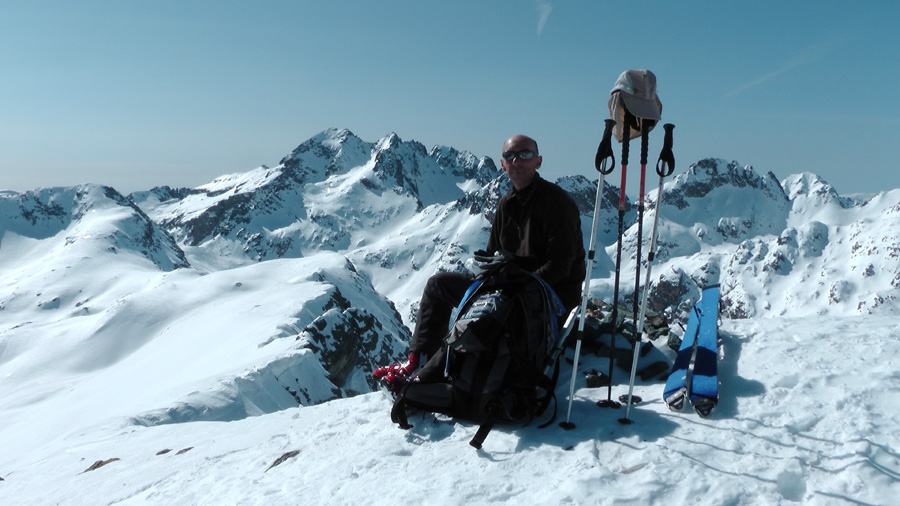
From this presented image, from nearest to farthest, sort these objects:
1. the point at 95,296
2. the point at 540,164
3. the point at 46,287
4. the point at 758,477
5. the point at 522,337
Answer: the point at 758,477
the point at 522,337
the point at 540,164
the point at 95,296
the point at 46,287

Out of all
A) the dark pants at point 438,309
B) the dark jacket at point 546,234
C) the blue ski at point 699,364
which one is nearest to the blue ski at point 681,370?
the blue ski at point 699,364

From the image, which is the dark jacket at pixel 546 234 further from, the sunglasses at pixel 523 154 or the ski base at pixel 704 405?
the ski base at pixel 704 405

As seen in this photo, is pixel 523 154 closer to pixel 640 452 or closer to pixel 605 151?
pixel 605 151

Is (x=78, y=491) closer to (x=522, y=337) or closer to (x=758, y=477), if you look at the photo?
(x=522, y=337)

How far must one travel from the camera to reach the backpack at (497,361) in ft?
22.3

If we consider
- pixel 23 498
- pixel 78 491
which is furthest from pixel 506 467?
pixel 23 498

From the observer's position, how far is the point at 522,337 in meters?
7.03

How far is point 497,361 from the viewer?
22.6ft

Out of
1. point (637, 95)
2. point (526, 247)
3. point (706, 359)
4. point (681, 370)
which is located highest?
point (637, 95)

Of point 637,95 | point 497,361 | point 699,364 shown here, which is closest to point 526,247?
point 497,361

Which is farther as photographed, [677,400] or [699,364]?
[699,364]

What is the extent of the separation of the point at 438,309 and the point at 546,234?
1954 millimetres

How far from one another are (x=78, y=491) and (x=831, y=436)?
35.2 feet

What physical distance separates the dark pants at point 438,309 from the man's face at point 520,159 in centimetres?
165
